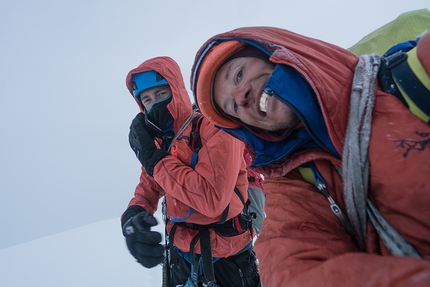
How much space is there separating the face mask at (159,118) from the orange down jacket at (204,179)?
0.09 m

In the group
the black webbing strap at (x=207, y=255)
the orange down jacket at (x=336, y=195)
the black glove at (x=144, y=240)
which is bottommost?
the black webbing strap at (x=207, y=255)

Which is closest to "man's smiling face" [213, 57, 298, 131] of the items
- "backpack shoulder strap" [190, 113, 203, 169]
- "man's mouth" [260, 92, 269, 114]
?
"man's mouth" [260, 92, 269, 114]

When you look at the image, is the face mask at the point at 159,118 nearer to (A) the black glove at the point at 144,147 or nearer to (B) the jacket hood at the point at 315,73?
(A) the black glove at the point at 144,147

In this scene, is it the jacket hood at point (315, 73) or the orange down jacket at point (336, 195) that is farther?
the jacket hood at point (315, 73)

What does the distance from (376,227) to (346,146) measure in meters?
0.31

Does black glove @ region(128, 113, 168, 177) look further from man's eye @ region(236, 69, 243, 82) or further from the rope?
the rope

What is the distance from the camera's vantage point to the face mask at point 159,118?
2473mm

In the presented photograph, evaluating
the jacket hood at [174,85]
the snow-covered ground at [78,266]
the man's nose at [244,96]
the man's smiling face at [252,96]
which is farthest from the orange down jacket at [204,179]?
the snow-covered ground at [78,266]

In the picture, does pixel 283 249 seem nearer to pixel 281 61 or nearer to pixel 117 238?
pixel 281 61

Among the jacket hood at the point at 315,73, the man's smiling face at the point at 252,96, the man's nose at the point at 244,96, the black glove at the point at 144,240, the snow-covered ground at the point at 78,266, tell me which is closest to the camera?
the jacket hood at the point at 315,73

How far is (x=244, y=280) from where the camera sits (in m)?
2.21

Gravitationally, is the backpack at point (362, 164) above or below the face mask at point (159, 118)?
below

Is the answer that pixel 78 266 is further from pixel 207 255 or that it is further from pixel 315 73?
pixel 315 73

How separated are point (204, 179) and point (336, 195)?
3.52 feet
